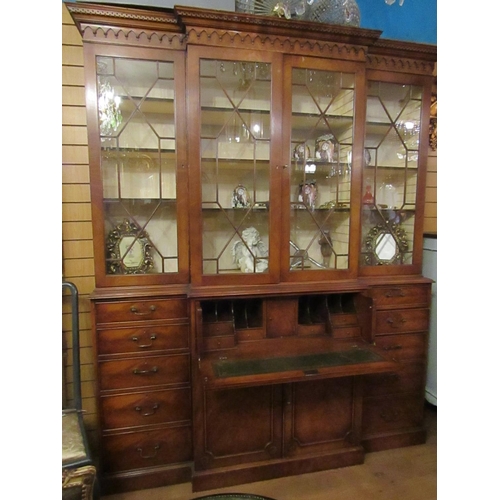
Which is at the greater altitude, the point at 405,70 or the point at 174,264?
the point at 405,70

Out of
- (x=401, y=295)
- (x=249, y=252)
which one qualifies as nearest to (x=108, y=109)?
(x=249, y=252)

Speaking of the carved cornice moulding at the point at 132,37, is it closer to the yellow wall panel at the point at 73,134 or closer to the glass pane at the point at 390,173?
the yellow wall panel at the point at 73,134

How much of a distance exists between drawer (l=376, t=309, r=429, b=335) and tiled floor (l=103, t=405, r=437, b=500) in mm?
749

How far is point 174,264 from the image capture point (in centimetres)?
169

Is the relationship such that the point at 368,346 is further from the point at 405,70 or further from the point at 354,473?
the point at 405,70

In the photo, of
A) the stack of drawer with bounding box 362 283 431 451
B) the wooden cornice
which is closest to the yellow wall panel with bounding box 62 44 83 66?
the wooden cornice

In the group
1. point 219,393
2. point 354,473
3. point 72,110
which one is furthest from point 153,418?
point 72,110

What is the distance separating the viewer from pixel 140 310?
5.29 feet

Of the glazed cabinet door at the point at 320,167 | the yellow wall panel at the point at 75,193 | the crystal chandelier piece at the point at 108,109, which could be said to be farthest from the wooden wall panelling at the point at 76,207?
the glazed cabinet door at the point at 320,167

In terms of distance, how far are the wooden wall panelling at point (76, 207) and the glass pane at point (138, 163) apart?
255mm

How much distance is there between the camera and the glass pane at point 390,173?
187 centimetres

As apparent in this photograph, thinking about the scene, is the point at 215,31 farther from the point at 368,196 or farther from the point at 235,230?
the point at 368,196

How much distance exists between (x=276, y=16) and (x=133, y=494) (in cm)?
247

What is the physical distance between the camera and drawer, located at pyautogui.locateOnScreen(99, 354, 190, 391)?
1606 mm
